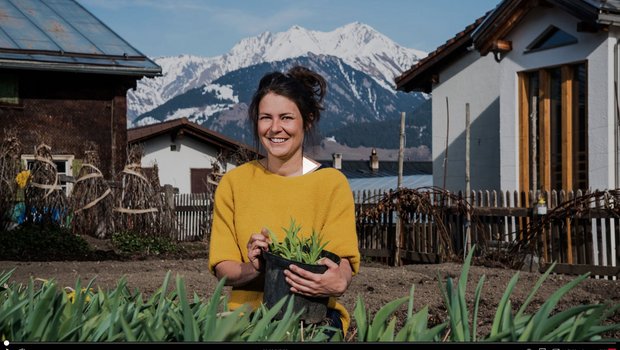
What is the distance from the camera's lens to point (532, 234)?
40.0ft

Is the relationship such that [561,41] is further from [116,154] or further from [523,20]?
[116,154]

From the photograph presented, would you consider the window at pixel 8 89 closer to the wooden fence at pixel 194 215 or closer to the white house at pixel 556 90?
the wooden fence at pixel 194 215

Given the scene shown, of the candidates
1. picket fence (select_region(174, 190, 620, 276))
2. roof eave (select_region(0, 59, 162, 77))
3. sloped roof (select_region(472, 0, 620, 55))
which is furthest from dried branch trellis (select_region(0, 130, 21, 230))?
sloped roof (select_region(472, 0, 620, 55))

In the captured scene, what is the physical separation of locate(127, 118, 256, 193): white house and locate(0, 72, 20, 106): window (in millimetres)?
13417

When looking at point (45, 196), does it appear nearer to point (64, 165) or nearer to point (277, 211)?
point (64, 165)

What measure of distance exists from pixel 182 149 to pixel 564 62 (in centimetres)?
2203

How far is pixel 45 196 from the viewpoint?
1634cm

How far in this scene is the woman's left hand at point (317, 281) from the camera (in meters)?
2.21

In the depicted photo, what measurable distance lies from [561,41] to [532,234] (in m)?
3.99

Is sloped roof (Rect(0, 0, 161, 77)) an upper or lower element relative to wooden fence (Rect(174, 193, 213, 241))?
upper

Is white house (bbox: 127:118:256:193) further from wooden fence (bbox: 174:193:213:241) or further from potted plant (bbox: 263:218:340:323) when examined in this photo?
potted plant (bbox: 263:218:340:323)

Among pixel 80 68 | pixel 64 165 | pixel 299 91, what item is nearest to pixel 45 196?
pixel 64 165

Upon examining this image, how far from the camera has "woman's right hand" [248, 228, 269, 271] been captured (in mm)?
2367

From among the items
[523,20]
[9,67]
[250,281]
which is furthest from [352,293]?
[9,67]
